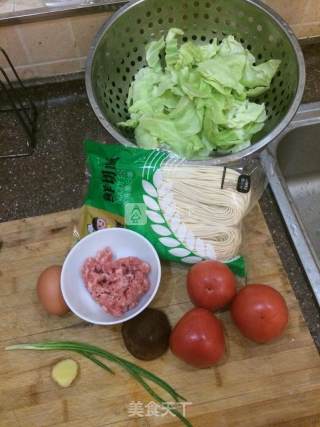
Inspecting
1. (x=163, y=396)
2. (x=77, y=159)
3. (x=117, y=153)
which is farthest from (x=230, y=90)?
(x=163, y=396)

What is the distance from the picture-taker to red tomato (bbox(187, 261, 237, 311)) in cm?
77

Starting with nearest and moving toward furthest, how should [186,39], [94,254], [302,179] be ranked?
[94,254] → [186,39] → [302,179]

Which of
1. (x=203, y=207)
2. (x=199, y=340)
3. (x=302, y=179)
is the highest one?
(x=203, y=207)

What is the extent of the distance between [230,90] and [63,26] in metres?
0.44

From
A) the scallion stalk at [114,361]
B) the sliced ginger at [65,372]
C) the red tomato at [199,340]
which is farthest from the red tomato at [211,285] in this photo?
the sliced ginger at [65,372]

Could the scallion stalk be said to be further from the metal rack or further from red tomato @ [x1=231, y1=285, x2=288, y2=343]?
the metal rack

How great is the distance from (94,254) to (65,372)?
23cm

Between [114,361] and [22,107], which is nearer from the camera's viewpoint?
[114,361]

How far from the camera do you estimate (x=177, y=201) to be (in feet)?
2.66

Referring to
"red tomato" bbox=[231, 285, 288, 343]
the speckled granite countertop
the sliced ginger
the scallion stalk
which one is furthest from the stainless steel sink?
the sliced ginger

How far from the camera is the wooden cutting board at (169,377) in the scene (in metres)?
0.75

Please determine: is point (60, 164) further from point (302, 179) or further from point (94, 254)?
point (302, 179)

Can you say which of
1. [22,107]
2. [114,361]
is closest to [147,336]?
[114,361]

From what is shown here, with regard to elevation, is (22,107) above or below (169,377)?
above
